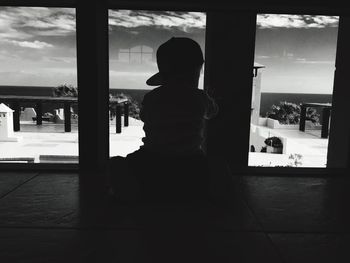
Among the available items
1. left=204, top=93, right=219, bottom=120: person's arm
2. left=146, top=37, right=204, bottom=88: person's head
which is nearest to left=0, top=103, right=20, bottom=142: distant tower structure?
left=146, top=37, right=204, bottom=88: person's head

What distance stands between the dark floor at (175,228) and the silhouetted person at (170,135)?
0.53ft

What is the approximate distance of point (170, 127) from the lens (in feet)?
6.68

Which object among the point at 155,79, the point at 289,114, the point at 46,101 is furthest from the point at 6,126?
the point at 289,114

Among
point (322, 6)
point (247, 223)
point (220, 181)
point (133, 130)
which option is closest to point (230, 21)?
point (322, 6)

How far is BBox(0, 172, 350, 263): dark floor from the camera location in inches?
55.7

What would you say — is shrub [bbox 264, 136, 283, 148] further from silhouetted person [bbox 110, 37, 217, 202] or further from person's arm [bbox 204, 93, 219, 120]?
silhouetted person [bbox 110, 37, 217, 202]

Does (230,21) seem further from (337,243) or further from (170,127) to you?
(337,243)

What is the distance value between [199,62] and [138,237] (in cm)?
108

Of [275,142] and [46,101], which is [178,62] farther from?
[275,142]

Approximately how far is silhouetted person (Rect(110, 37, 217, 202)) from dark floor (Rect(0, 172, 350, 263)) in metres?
0.16

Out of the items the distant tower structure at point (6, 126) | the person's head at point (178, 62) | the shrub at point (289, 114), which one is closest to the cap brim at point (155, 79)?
the person's head at point (178, 62)

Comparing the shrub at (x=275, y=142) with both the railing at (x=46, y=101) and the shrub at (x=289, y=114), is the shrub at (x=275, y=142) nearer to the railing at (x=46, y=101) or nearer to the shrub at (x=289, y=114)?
the railing at (x=46, y=101)

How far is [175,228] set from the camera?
1686 mm

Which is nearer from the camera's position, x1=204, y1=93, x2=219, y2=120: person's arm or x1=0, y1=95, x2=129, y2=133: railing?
x1=204, y1=93, x2=219, y2=120: person's arm
